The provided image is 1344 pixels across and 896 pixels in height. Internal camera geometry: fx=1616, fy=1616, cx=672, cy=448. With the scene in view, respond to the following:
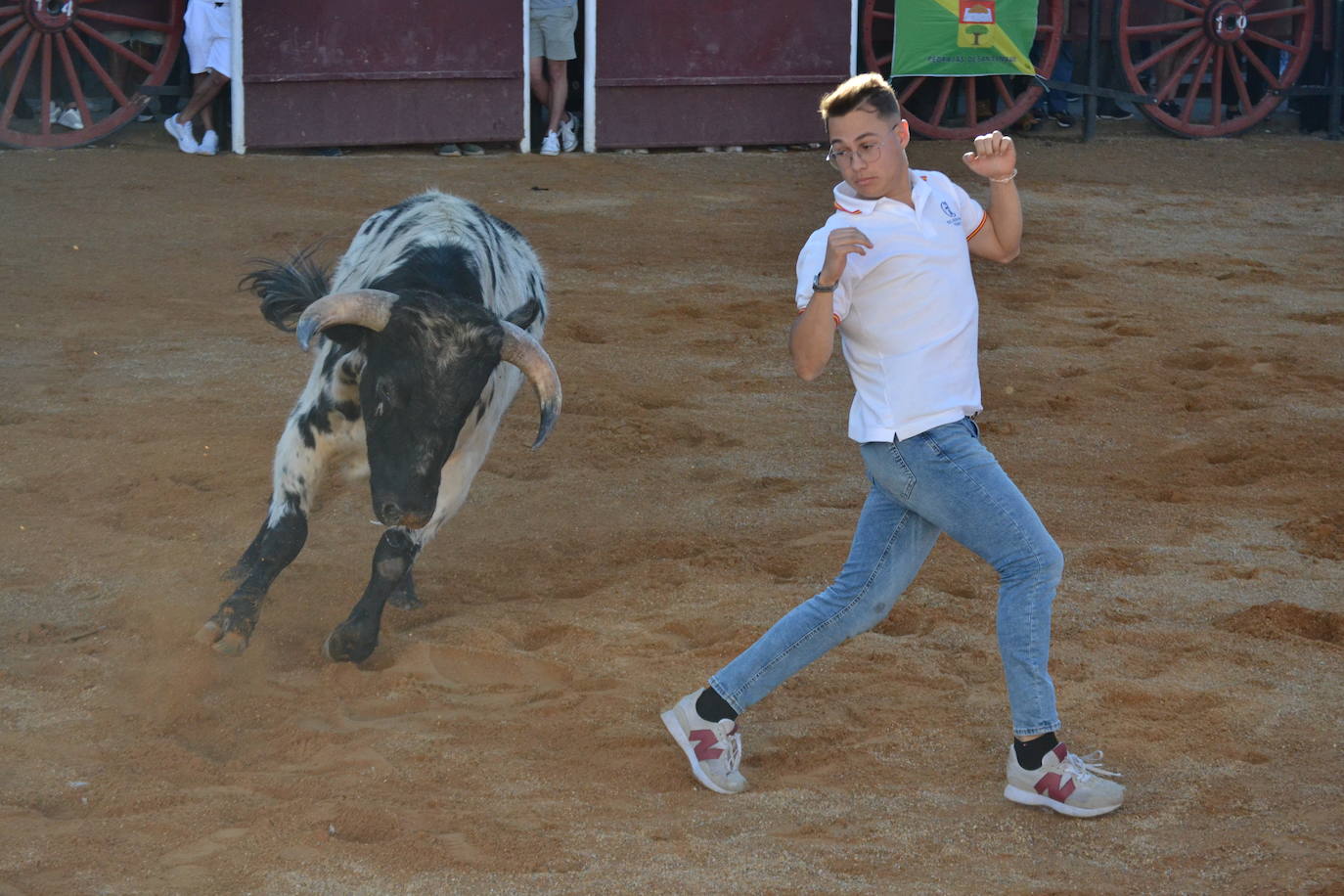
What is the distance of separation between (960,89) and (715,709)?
1092 centimetres

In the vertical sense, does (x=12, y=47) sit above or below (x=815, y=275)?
above

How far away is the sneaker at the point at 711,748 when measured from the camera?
11.7ft

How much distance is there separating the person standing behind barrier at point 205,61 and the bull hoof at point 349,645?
7.66 m

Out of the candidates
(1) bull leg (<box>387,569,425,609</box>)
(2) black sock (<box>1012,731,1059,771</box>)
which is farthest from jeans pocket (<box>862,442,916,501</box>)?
(1) bull leg (<box>387,569,425,609</box>)

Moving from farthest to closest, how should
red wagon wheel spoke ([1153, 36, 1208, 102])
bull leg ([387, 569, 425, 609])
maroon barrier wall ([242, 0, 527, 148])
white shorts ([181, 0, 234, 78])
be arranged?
red wagon wheel spoke ([1153, 36, 1208, 102]) < maroon barrier wall ([242, 0, 527, 148]) < white shorts ([181, 0, 234, 78]) < bull leg ([387, 569, 425, 609])

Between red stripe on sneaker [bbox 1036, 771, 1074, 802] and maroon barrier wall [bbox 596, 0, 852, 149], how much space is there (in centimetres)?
941

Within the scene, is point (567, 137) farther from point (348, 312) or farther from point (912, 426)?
point (912, 426)

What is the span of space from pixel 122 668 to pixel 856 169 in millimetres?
2277

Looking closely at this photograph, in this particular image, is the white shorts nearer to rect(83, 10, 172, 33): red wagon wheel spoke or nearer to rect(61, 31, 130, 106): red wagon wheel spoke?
rect(83, 10, 172, 33): red wagon wheel spoke

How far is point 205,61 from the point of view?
36.3 feet

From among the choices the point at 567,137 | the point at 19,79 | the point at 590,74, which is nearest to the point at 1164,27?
the point at 590,74

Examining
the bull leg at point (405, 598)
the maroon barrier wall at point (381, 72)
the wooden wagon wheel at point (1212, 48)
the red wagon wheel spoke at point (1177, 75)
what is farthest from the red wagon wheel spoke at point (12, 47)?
the red wagon wheel spoke at point (1177, 75)

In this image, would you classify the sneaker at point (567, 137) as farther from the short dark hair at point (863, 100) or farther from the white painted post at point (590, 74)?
the short dark hair at point (863, 100)

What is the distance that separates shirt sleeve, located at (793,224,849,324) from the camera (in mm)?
3236
